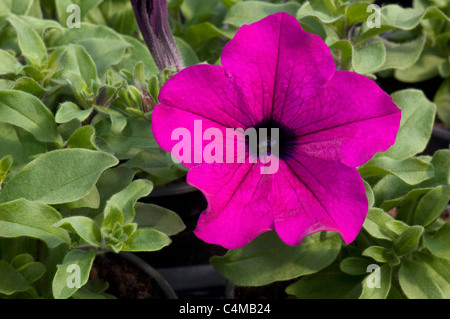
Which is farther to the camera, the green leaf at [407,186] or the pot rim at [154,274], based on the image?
the pot rim at [154,274]

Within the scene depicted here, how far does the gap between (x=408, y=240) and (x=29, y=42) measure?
2.06 ft

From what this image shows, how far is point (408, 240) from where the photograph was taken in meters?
0.79

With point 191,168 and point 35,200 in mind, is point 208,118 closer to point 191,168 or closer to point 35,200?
point 191,168

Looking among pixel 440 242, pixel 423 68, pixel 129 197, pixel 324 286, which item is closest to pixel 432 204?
pixel 440 242

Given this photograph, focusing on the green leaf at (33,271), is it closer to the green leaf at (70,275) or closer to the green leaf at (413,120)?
the green leaf at (70,275)

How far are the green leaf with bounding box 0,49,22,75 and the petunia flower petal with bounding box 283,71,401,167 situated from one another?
433mm

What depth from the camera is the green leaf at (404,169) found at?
790 mm

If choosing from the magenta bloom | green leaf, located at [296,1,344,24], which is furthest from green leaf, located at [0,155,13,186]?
green leaf, located at [296,1,344,24]

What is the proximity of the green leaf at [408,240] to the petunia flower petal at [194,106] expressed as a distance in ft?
0.95

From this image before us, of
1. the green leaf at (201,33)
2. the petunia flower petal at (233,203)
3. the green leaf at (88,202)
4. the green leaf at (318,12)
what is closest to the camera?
the petunia flower petal at (233,203)

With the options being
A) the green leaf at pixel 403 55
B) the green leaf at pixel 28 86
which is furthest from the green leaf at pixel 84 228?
the green leaf at pixel 403 55
